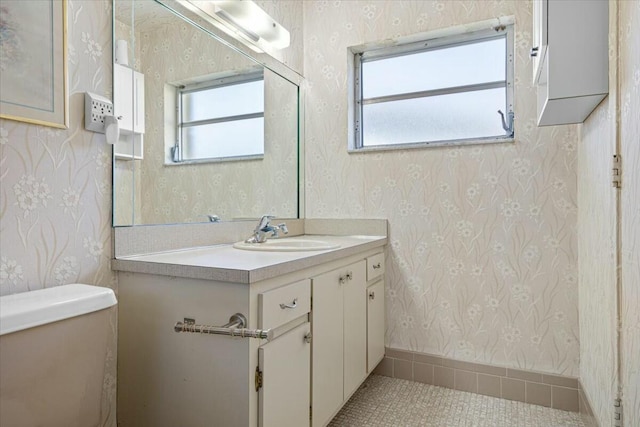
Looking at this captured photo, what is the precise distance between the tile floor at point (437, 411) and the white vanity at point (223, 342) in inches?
15.8

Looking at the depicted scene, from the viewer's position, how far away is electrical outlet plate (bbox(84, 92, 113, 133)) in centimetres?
118

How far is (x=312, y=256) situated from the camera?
54.9 inches

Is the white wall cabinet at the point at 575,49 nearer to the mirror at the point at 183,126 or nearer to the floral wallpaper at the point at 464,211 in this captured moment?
the floral wallpaper at the point at 464,211

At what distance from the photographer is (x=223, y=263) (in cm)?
119

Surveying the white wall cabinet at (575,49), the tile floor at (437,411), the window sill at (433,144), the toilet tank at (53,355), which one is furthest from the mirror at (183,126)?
the white wall cabinet at (575,49)

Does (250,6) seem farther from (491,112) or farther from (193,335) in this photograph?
(193,335)

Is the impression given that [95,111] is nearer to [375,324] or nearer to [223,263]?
[223,263]

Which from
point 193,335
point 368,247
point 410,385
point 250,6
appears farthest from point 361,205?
point 193,335

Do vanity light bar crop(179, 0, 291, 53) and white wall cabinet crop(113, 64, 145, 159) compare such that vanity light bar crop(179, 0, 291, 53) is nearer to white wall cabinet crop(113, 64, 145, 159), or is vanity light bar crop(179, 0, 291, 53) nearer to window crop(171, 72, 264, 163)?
window crop(171, 72, 264, 163)

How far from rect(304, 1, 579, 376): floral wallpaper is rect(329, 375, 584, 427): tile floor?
0.20 metres

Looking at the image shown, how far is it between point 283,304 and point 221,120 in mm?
1038

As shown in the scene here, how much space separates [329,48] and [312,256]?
1.56 m

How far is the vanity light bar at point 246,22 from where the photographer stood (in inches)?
69.0

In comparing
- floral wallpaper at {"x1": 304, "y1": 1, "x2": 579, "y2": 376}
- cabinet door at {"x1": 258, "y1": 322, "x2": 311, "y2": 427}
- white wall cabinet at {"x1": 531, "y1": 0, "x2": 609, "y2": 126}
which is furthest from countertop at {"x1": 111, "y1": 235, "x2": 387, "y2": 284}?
white wall cabinet at {"x1": 531, "y1": 0, "x2": 609, "y2": 126}
